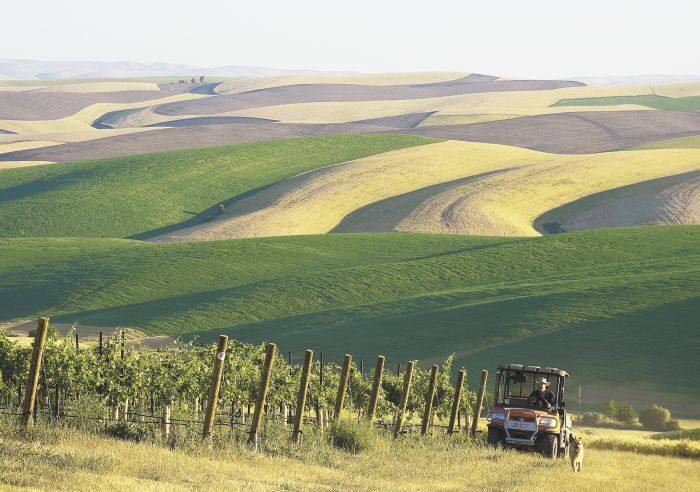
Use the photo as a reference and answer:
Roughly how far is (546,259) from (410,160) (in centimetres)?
5952

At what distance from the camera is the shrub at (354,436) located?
2559 centimetres

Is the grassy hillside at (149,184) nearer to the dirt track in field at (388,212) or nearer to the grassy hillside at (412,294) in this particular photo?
the dirt track in field at (388,212)

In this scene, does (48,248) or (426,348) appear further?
(48,248)

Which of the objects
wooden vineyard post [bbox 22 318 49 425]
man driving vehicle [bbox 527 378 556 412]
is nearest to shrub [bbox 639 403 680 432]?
man driving vehicle [bbox 527 378 556 412]

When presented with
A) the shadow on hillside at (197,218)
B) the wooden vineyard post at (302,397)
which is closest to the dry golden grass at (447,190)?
the shadow on hillside at (197,218)

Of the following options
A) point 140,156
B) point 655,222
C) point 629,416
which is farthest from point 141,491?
point 140,156

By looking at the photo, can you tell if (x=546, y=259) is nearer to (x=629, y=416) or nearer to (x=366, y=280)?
(x=366, y=280)

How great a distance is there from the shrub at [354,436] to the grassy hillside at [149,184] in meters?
103

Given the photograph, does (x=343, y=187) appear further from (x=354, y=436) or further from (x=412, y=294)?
(x=354, y=436)

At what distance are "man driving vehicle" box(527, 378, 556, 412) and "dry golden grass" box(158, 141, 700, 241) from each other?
283ft

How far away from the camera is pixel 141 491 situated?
16656mm

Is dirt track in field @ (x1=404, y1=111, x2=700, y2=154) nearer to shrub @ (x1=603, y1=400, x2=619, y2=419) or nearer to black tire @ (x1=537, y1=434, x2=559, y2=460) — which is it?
shrub @ (x1=603, y1=400, x2=619, y2=419)

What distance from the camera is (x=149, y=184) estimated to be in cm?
14738

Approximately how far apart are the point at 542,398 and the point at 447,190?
105042mm
